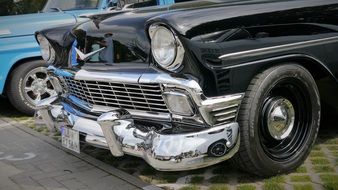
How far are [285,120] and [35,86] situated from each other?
3.68 m

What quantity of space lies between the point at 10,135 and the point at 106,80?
2.44 metres

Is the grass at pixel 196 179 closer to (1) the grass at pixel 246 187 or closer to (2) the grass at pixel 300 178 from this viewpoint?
(1) the grass at pixel 246 187

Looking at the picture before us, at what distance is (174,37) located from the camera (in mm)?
2824

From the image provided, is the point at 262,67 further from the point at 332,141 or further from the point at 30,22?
the point at 30,22

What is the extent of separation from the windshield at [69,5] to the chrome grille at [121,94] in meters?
2.44

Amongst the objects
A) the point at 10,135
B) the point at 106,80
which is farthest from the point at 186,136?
the point at 10,135

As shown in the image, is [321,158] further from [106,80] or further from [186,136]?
[106,80]

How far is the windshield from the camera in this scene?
592 centimetres

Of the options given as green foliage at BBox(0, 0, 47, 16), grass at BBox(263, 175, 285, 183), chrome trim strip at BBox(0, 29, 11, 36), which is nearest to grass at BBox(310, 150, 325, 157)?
grass at BBox(263, 175, 285, 183)

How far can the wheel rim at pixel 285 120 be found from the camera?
126 inches

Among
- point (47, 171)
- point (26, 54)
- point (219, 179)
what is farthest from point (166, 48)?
point (26, 54)

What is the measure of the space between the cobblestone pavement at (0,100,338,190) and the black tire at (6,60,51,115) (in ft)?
7.61

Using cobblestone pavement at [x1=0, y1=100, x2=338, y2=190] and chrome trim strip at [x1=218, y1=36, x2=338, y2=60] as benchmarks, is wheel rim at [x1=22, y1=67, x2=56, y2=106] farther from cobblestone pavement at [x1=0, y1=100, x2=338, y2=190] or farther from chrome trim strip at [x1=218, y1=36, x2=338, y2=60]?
chrome trim strip at [x1=218, y1=36, x2=338, y2=60]

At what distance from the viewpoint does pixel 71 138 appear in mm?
3477
